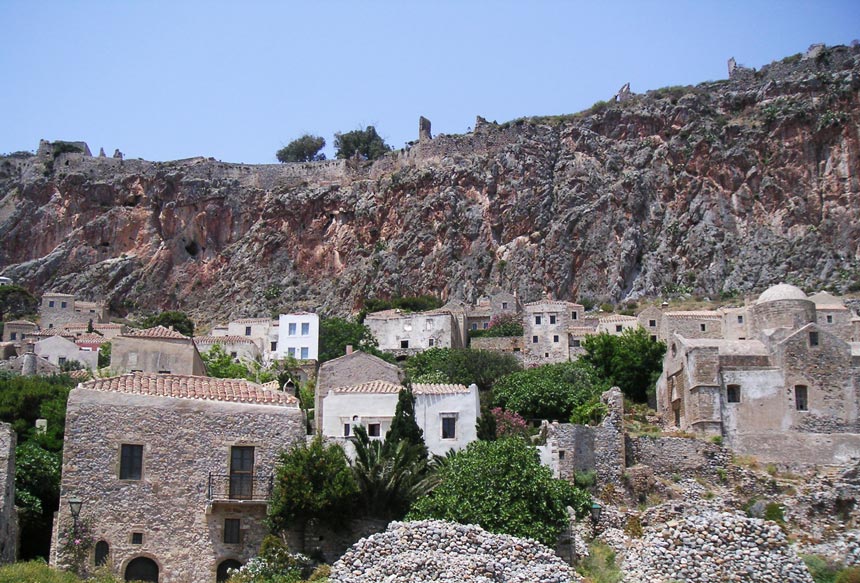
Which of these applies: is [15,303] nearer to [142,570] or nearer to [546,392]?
[546,392]

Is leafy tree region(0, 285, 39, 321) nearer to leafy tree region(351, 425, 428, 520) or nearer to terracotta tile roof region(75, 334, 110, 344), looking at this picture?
terracotta tile roof region(75, 334, 110, 344)

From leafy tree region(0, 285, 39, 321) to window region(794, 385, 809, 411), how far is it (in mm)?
68810

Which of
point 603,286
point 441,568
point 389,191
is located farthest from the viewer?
point 389,191

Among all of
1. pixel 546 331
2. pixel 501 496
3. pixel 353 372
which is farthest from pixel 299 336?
pixel 501 496

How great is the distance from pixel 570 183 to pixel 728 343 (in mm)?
48231

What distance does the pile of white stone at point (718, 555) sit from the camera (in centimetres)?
2555

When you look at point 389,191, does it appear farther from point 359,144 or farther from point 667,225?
point 667,225

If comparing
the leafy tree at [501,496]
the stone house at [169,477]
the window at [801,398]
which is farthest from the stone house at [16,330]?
the window at [801,398]

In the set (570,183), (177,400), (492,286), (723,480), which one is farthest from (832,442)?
(570,183)

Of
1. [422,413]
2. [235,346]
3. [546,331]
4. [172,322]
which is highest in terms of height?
[172,322]

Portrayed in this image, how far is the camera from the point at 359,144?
375 ft

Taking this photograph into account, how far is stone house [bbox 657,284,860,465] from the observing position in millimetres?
39344

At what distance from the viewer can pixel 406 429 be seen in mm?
33938

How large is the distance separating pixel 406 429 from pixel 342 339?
33.2 metres
